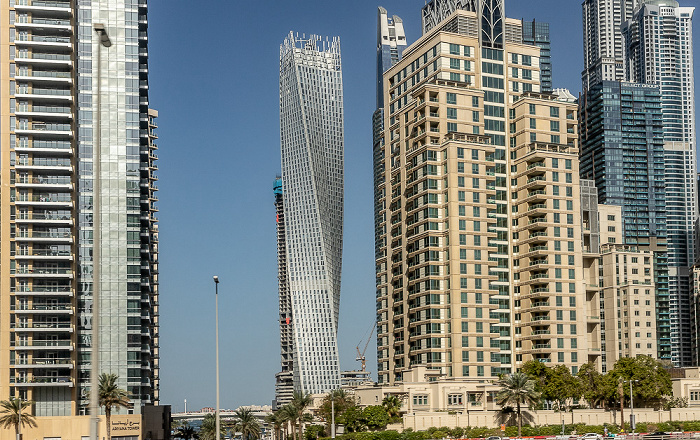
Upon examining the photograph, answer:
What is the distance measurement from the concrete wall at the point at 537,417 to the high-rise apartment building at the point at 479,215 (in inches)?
520

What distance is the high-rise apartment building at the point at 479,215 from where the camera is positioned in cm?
14912

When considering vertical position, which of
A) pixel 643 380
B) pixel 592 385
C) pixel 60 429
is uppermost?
pixel 643 380

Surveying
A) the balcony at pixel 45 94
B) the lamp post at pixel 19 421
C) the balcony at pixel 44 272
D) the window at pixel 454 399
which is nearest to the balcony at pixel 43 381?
the lamp post at pixel 19 421

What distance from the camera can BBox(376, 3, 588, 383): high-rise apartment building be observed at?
14912 centimetres

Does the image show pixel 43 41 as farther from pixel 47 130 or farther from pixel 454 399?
pixel 454 399

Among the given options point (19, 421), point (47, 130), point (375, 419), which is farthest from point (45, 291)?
point (375, 419)

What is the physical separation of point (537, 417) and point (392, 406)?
22438 millimetres

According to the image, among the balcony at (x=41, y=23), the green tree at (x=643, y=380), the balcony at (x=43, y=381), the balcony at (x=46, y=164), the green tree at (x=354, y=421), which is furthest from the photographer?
the balcony at (x=41, y=23)

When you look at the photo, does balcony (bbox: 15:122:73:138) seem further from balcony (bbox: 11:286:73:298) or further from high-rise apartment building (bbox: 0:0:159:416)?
balcony (bbox: 11:286:73:298)

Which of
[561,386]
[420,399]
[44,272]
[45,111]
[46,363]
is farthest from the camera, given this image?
[45,111]

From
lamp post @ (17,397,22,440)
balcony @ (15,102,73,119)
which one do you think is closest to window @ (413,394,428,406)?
lamp post @ (17,397,22,440)

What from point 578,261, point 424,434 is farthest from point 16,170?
point 578,261

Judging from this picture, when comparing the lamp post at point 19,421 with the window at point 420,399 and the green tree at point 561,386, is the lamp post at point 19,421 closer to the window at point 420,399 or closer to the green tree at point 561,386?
the window at point 420,399

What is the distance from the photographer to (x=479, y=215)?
Answer: 501 feet
